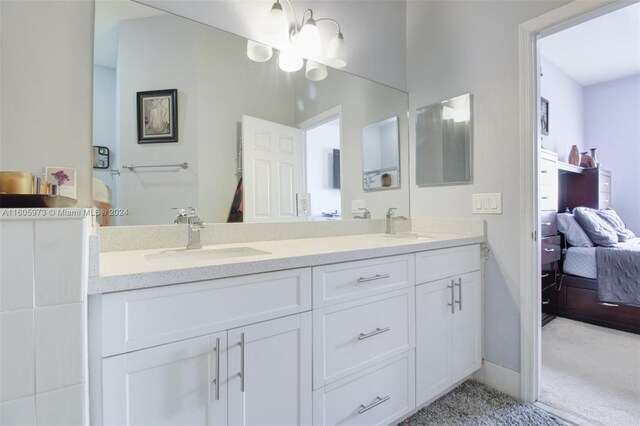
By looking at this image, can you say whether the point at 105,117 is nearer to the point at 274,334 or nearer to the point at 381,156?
the point at 274,334

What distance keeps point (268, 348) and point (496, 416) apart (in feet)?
4.18

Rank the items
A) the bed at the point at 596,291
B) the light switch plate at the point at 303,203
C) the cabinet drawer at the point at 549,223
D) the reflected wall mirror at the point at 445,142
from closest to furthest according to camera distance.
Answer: the light switch plate at the point at 303,203
the reflected wall mirror at the point at 445,142
the bed at the point at 596,291
the cabinet drawer at the point at 549,223

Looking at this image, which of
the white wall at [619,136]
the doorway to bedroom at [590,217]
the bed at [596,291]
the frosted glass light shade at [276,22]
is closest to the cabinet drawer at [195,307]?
the frosted glass light shade at [276,22]

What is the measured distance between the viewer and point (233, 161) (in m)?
1.53

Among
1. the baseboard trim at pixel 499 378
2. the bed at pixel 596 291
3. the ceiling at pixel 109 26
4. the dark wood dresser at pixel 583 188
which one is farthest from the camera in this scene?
the dark wood dresser at pixel 583 188

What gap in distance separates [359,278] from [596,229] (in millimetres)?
2935

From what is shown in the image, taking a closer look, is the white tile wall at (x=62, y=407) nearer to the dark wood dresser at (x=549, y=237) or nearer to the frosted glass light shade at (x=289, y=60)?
the frosted glass light shade at (x=289, y=60)

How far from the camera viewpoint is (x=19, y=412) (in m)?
0.63

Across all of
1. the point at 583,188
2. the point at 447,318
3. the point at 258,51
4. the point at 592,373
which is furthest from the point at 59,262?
the point at 583,188

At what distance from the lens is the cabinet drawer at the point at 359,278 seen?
3.64 feet

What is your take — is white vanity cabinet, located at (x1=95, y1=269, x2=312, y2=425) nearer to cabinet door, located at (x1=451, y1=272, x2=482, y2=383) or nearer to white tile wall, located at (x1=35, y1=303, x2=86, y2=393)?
white tile wall, located at (x1=35, y1=303, x2=86, y2=393)

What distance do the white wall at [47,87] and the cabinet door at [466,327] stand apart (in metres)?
1.79

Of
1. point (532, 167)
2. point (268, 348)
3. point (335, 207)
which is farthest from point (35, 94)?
point (532, 167)

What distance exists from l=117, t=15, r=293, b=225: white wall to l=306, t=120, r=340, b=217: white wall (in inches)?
14.8
